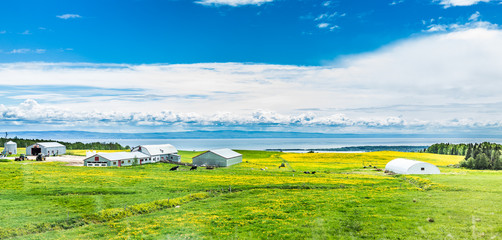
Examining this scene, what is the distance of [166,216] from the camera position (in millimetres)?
31375

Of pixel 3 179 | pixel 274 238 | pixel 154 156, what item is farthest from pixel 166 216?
pixel 154 156

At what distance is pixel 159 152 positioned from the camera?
117125 millimetres

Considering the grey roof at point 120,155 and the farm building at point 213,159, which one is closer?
the grey roof at point 120,155

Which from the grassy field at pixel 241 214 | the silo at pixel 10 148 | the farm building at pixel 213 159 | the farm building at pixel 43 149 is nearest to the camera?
the grassy field at pixel 241 214

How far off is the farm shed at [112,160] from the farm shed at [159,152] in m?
6.64

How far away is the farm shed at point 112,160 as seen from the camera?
93.5 meters

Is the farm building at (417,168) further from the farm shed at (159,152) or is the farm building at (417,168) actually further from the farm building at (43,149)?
the farm building at (43,149)

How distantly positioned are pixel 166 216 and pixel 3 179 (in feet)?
138

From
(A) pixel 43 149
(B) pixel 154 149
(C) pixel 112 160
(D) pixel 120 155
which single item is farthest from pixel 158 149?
(A) pixel 43 149

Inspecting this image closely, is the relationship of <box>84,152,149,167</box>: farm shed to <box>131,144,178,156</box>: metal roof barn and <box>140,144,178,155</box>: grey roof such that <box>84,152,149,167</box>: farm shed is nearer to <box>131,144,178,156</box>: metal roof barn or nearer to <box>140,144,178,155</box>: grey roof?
<box>131,144,178,156</box>: metal roof barn

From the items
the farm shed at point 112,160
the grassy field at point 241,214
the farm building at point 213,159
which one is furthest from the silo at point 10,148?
the grassy field at point 241,214

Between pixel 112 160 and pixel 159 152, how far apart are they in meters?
24.0

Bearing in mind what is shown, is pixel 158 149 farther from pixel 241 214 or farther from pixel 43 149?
pixel 241 214

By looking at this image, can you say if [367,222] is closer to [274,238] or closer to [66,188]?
[274,238]
